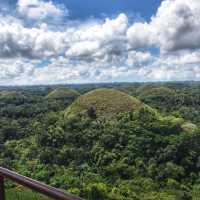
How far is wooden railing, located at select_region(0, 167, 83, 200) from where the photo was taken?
1484 mm

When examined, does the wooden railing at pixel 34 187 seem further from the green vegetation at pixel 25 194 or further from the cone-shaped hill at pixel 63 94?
the cone-shaped hill at pixel 63 94

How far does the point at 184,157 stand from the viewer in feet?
85.1

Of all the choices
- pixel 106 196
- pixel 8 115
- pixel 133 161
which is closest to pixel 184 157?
pixel 133 161

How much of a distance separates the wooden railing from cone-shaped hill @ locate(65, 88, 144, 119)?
36610 mm

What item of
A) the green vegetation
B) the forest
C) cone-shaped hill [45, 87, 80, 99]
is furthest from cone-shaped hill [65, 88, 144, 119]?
the green vegetation

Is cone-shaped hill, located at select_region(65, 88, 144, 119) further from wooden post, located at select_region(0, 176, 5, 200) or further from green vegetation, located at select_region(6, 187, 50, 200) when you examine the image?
wooden post, located at select_region(0, 176, 5, 200)

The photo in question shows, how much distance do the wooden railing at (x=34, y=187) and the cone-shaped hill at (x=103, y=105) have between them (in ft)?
120

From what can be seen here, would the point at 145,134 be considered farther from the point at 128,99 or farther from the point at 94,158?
the point at 128,99

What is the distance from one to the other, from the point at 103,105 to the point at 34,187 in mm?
39590

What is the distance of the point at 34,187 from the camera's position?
5.57 feet

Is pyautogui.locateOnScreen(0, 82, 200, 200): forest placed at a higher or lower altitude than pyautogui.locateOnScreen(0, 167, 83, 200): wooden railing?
lower

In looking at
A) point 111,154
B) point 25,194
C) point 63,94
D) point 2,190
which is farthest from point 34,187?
point 63,94

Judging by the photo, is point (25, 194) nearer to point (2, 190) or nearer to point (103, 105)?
point (2, 190)

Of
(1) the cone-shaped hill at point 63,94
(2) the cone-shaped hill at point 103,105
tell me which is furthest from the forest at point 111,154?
(1) the cone-shaped hill at point 63,94
